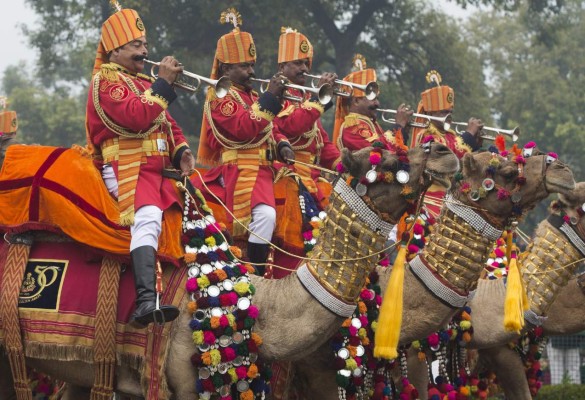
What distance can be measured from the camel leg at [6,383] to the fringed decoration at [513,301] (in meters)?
3.75

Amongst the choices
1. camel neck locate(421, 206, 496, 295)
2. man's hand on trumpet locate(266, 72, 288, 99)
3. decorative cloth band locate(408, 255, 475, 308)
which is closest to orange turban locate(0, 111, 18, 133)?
man's hand on trumpet locate(266, 72, 288, 99)

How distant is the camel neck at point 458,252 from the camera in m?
7.88

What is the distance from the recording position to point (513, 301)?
795 cm

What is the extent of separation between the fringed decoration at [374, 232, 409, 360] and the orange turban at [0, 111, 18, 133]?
721 cm

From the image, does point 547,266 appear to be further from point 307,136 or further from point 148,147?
point 148,147

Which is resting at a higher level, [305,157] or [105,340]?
[305,157]

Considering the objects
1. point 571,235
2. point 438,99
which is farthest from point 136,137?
point 438,99

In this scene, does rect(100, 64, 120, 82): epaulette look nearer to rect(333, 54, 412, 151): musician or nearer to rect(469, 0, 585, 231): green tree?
rect(333, 54, 412, 151): musician

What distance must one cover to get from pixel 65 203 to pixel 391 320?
240cm

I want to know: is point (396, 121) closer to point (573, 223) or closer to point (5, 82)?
point (573, 223)

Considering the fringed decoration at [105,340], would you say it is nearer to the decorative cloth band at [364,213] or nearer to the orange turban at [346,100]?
the decorative cloth band at [364,213]

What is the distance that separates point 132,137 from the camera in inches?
312

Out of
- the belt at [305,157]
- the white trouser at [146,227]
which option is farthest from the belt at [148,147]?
the belt at [305,157]

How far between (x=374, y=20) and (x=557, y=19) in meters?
5.86
